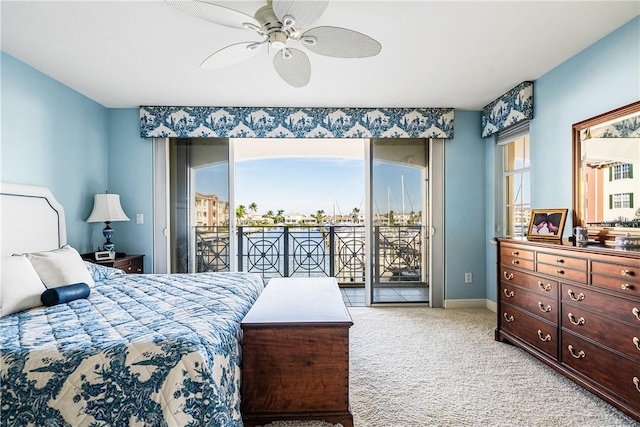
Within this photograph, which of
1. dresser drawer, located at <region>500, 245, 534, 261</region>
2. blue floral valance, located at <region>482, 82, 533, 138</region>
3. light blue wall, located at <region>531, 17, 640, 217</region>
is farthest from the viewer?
blue floral valance, located at <region>482, 82, 533, 138</region>

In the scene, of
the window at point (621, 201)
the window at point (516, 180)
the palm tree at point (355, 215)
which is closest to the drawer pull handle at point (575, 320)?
the window at point (621, 201)

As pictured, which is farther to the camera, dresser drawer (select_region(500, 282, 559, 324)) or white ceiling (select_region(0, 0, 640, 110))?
dresser drawer (select_region(500, 282, 559, 324))

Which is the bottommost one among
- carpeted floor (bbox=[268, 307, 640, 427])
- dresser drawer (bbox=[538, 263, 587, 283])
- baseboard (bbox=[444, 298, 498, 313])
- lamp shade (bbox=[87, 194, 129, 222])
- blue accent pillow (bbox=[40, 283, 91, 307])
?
carpeted floor (bbox=[268, 307, 640, 427])

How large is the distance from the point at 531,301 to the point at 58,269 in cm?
347

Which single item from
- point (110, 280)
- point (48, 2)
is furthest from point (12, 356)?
point (48, 2)

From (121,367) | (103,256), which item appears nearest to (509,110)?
(121,367)

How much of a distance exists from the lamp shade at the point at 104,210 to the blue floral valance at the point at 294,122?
885mm

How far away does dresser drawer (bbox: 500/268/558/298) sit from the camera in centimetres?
243

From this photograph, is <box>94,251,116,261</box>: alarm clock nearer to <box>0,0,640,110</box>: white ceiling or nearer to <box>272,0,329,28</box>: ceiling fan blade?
<box>0,0,640,110</box>: white ceiling

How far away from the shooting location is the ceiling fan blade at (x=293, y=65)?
79.8 inches

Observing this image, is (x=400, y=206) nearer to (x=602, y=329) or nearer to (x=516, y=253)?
(x=516, y=253)

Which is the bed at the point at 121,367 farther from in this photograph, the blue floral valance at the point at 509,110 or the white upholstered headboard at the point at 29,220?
the blue floral valance at the point at 509,110

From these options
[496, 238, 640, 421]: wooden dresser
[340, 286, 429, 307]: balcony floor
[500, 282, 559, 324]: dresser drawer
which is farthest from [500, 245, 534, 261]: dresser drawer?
[340, 286, 429, 307]: balcony floor

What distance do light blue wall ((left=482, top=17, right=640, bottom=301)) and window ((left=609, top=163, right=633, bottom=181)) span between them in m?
0.41
